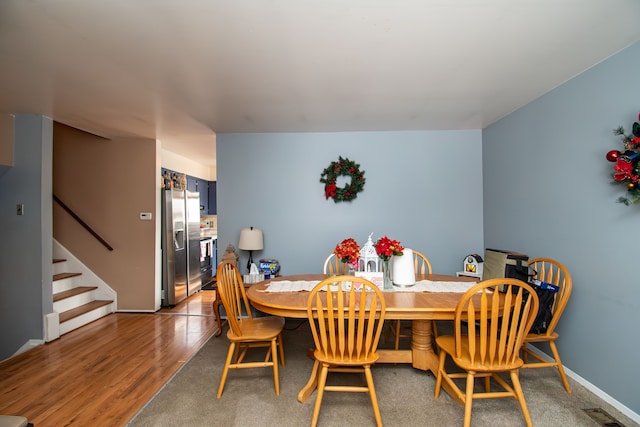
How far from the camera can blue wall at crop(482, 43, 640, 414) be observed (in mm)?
1922

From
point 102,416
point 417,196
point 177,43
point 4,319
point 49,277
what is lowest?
point 102,416

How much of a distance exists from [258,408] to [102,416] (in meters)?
0.98

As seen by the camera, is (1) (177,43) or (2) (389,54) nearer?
(1) (177,43)

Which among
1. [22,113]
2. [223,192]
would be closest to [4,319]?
[22,113]

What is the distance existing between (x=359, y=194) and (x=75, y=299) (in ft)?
12.1

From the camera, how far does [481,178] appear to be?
143 inches

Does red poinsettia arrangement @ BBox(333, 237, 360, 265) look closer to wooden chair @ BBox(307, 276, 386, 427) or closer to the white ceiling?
wooden chair @ BBox(307, 276, 386, 427)

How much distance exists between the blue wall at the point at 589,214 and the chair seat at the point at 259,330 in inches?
87.4

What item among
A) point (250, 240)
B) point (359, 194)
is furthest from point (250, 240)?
point (359, 194)

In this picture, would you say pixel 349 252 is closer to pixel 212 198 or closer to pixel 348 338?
pixel 348 338

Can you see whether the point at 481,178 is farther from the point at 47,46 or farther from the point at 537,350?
the point at 47,46

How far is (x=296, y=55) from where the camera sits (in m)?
1.95

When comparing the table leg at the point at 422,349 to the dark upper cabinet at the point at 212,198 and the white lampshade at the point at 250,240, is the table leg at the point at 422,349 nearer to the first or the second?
the white lampshade at the point at 250,240

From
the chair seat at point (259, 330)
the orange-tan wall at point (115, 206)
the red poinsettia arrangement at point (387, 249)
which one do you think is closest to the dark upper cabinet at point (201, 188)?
the orange-tan wall at point (115, 206)
